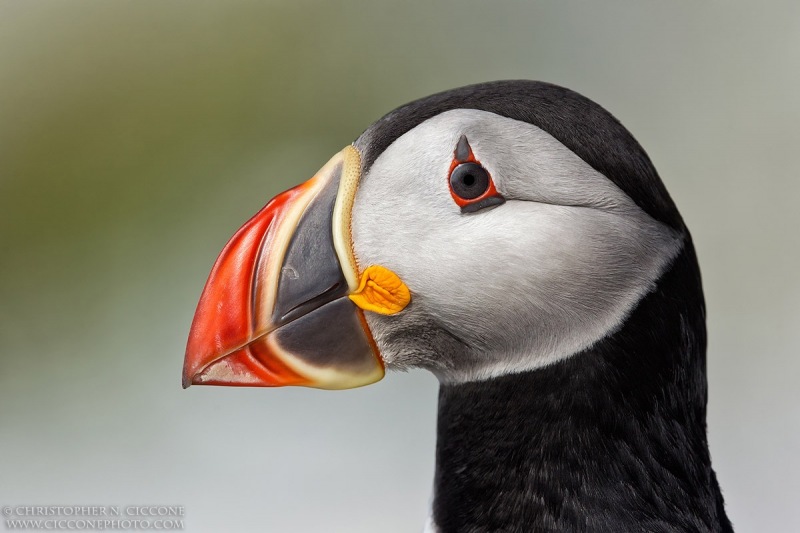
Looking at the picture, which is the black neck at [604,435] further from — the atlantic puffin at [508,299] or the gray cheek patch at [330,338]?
the gray cheek patch at [330,338]

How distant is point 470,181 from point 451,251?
0.26 ft

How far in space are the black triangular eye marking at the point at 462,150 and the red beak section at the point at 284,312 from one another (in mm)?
152

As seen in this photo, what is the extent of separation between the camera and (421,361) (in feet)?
3.07

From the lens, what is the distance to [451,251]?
0.85 metres

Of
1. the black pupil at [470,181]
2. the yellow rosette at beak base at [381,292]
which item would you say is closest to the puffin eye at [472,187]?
the black pupil at [470,181]

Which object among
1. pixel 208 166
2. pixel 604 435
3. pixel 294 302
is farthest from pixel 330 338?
pixel 208 166

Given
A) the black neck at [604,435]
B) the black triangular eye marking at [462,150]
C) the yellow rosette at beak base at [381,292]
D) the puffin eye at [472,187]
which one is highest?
the black triangular eye marking at [462,150]

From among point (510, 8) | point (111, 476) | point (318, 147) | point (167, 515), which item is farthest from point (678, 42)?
point (111, 476)

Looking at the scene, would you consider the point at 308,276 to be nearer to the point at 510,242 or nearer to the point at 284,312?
the point at 284,312

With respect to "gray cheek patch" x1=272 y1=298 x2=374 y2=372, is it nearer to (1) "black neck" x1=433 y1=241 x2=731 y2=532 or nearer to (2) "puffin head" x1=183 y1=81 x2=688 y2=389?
(2) "puffin head" x1=183 y1=81 x2=688 y2=389

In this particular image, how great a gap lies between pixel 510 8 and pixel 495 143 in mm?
1579

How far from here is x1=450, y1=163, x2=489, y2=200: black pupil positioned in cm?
84

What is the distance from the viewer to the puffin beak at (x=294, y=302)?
879 millimetres

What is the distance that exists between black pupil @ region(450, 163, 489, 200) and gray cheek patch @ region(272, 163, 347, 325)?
155 mm
